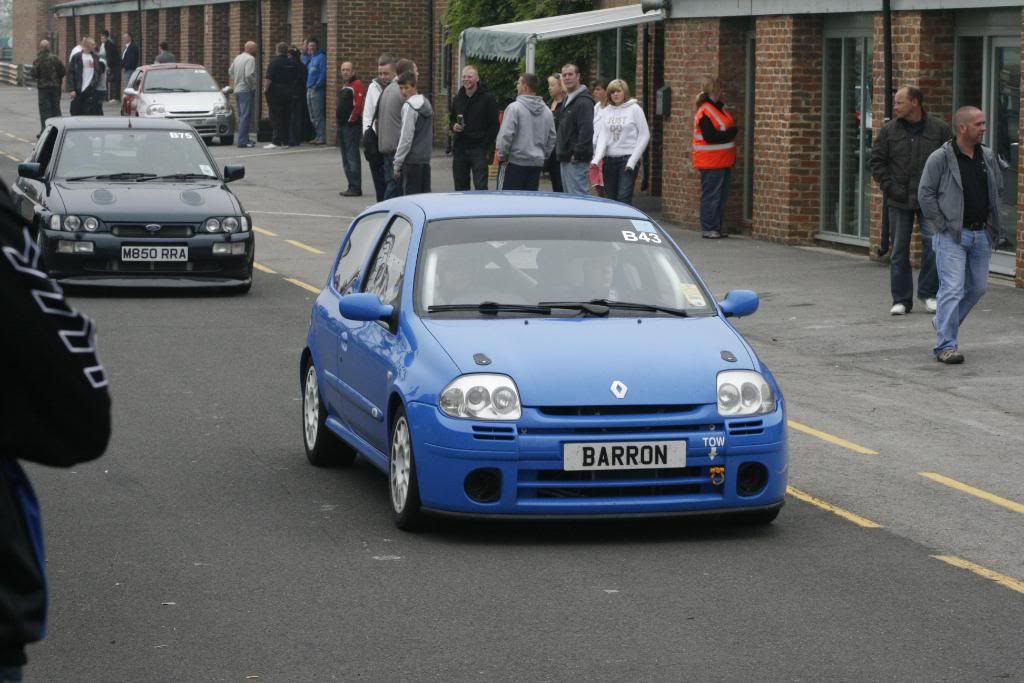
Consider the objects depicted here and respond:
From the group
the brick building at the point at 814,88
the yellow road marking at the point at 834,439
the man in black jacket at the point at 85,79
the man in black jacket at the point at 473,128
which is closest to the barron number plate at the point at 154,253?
the man in black jacket at the point at 473,128

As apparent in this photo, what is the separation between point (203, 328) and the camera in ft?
49.4

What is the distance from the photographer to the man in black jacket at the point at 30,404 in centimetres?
264

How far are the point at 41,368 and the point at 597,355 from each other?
17.1 feet

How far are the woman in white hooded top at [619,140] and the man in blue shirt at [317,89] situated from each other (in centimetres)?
2001

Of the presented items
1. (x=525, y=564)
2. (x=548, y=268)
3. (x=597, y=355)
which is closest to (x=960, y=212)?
(x=548, y=268)

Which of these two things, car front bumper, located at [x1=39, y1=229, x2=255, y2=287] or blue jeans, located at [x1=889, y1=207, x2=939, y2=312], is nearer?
blue jeans, located at [x1=889, y1=207, x2=939, y2=312]

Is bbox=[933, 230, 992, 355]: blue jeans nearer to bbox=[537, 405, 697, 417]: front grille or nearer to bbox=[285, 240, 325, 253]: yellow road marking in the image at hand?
bbox=[537, 405, 697, 417]: front grille

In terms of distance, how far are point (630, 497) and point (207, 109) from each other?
34400 mm

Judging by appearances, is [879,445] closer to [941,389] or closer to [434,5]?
[941,389]

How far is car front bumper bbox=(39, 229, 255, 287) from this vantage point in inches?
650

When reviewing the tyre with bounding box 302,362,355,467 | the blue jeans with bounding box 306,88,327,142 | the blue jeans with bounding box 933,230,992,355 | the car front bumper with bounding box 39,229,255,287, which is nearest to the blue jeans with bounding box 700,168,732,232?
the car front bumper with bounding box 39,229,255,287

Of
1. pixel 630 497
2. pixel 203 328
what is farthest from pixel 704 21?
pixel 630 497

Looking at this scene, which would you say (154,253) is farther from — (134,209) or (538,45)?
(538,45)

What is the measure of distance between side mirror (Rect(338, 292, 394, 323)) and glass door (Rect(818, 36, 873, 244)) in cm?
1288
